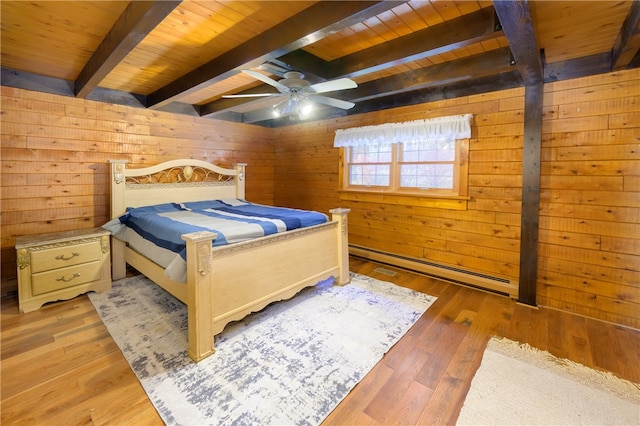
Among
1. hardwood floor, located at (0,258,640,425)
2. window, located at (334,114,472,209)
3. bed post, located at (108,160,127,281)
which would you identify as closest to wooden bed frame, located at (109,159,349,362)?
bed post, located at (108,160,127,281)

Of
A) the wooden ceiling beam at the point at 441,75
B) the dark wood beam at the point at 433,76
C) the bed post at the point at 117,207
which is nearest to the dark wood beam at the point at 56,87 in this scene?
the bed post at the point at 117,207

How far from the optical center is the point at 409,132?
12.2 ft

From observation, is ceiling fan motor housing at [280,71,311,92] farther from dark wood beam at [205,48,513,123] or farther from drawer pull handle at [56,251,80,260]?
drawer pull handle at [56,251,80,260]

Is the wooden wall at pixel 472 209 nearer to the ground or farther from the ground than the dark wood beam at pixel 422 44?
nearer to the ground

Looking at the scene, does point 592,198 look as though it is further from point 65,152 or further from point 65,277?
point 65,152

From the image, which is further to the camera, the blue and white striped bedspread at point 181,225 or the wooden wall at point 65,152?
the wooden wall at point 65,152

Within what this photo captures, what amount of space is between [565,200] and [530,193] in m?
0.28

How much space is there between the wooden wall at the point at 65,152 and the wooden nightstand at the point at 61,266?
37 centimetres

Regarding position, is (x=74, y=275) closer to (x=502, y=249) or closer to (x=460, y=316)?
(x=460, y=316)

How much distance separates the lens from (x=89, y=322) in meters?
2.54

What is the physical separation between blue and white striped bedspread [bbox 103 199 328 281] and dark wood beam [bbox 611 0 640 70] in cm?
270

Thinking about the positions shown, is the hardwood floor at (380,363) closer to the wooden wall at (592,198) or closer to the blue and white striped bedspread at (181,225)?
the wooden wall at (592,198)

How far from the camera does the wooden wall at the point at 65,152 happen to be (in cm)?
302

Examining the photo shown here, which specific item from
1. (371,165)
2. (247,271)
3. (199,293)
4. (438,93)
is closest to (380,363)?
(247,271)
